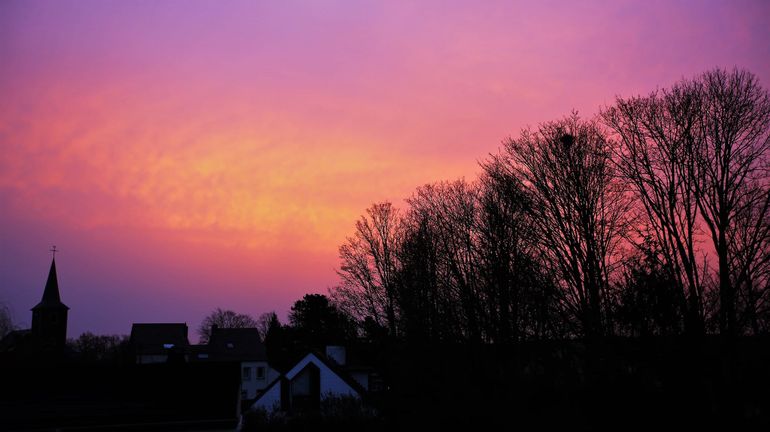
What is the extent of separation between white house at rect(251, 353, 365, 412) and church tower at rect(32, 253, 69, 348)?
55.2 meters

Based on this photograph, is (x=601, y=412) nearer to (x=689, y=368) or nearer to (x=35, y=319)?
(x=689, y=368)

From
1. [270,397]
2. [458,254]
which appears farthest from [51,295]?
[458,254]

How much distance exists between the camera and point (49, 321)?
253 ft

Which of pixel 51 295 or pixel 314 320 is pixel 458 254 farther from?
pixel 51 295

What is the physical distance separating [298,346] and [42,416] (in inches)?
1752

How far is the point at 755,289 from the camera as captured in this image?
48.7 feet

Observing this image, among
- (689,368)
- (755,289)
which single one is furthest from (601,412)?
(755,289)

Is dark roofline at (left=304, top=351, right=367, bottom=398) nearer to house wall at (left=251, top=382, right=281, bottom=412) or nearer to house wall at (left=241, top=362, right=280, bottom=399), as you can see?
house wall at (left=251, top=382, right=281, bottom=412)

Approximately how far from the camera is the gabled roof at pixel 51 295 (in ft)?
254

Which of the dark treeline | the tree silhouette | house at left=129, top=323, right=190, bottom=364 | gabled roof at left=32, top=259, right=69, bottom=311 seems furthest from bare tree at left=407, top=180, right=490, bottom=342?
gabled roof at left=32, top=259, right=69, bottom=311

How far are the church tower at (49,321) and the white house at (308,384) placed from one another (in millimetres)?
55159

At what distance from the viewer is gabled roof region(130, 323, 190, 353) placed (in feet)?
254

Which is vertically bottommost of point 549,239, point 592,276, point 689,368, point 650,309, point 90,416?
point 90,416

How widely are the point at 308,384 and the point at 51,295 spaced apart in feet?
194
